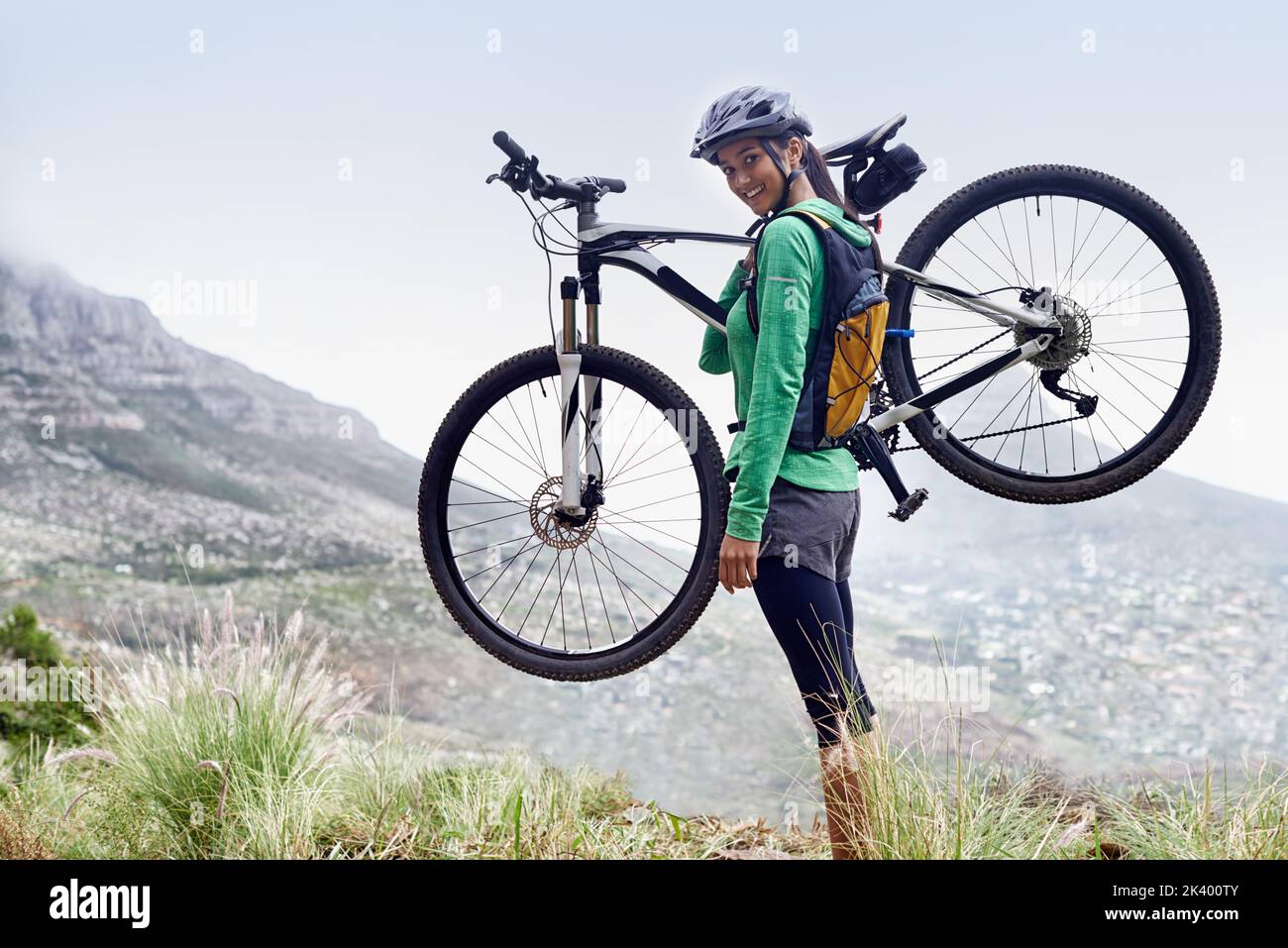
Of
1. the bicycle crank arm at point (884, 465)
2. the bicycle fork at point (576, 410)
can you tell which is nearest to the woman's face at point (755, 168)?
the bicycle fork at point (576, 410)

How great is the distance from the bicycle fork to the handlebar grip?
1.59ft

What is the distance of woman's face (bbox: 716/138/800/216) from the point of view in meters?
3.30

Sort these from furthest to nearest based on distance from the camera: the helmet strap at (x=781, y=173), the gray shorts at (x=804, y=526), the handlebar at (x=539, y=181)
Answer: the handlebar at (x=539, y=181) < the helmet strap at (x=781, y=173) < the gray shorts at (x=804, y=526)

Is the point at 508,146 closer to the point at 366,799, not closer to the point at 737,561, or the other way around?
the point at 737,561

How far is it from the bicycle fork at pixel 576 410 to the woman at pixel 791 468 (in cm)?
61

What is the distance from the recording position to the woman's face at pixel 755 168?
330 centimetres

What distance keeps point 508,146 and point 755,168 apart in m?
0.92

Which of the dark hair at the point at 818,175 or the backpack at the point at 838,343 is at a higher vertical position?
the dark hair at the point at 818,175

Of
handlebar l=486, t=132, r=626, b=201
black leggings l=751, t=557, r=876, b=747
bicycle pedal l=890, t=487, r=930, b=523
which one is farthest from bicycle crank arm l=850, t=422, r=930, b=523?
handlebar l=486, t=132, r=626, b=201

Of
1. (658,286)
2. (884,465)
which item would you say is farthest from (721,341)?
(884,465)

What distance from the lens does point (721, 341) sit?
3.59 meters

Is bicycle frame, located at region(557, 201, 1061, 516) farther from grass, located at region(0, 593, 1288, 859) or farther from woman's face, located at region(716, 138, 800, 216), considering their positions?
grass, located at region(0, 593, 1288, 859)

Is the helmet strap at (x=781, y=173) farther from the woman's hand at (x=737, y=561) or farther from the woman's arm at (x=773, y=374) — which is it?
the woman's hand at (x=737, y=561)
